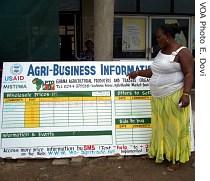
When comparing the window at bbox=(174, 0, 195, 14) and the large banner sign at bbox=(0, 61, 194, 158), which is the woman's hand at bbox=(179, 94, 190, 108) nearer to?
the large banner sign at bbox=(0, 61, 194, 158)

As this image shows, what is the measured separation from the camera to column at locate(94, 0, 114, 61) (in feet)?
21.6

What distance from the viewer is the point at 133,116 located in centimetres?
577

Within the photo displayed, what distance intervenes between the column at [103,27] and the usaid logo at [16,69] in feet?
4.55

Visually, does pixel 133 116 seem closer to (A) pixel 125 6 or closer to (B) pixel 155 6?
(A) pixel 125 6

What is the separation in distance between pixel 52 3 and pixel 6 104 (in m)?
2.38

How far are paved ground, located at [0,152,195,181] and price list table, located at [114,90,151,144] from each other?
25cm

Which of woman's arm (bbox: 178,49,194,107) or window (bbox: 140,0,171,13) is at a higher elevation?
window (bbox: 140,0,171,13)

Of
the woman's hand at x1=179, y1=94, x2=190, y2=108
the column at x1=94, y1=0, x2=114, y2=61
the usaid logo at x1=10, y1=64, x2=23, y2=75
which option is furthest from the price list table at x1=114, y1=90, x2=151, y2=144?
the usaid logo at x1=10, y1=64, x2=23, y2=75

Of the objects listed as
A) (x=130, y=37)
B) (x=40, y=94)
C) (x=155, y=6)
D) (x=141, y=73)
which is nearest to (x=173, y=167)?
(x=141, y=73)

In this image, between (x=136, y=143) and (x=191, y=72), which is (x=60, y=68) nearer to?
(x=136, y=143)

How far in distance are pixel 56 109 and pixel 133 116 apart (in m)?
0.96
